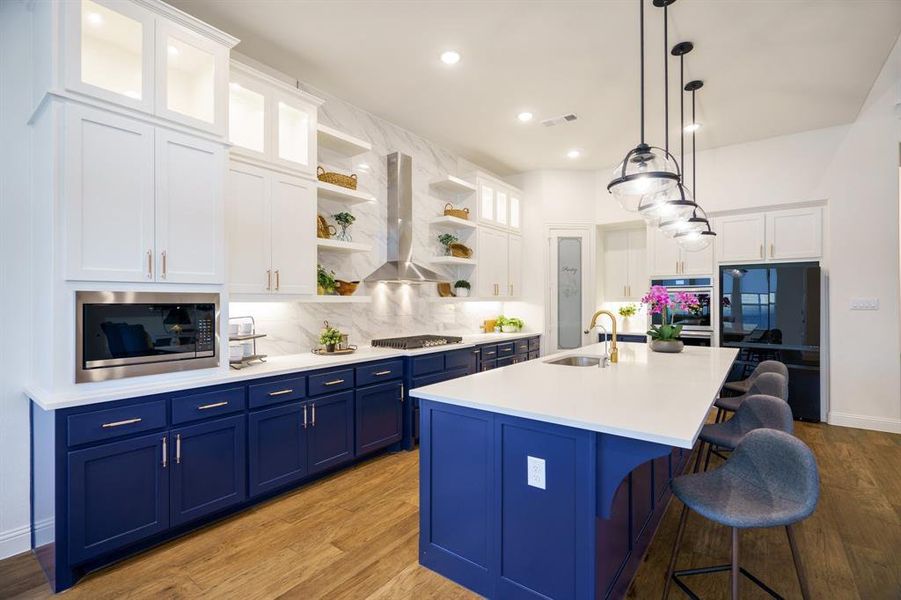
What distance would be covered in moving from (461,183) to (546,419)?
3897 millimetres

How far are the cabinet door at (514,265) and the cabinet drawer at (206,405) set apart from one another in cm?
402

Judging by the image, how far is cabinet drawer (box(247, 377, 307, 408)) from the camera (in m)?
2.74

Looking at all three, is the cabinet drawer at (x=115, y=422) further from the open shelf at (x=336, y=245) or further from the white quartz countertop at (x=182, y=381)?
the open shelf at (x=336, y=245)

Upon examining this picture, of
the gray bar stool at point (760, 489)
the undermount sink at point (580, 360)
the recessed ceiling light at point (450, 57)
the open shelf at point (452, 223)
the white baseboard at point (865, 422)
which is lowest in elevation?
the white baseboard at point (865, 422)

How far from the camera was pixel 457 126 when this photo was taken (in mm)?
4742

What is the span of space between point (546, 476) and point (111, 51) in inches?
122

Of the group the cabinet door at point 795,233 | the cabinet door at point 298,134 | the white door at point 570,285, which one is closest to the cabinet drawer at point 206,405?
the cabinet door at point 298,134

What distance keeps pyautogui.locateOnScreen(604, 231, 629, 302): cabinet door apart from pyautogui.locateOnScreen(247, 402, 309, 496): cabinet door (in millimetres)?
5223

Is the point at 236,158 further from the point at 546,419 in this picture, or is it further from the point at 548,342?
the point at 548,342

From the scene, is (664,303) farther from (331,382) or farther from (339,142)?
(339,142)

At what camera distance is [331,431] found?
126 inches

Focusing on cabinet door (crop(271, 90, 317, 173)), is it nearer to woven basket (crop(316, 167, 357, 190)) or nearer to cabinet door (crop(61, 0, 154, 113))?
woven basket (crop(316, 167, 357, 190))

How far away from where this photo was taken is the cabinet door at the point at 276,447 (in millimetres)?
2729

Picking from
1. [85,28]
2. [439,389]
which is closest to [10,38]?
[85,28]
